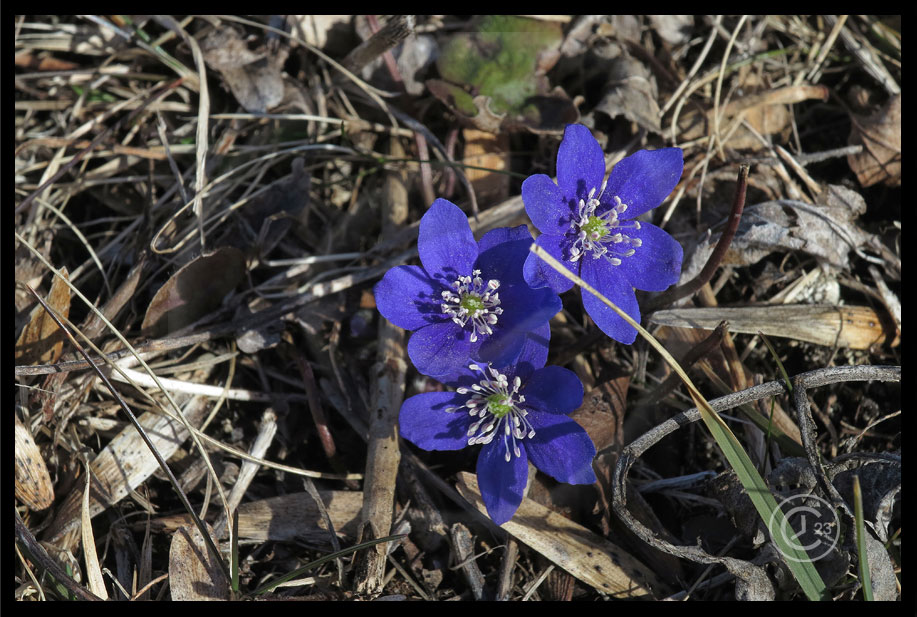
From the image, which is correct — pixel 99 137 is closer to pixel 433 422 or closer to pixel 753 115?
pixel 433 422

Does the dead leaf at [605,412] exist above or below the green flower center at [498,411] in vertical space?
below

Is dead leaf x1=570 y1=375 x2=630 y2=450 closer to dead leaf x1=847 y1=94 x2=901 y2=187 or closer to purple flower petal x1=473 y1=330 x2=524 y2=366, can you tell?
purple flower petal x1=473 y1=330 x2=524 y2=366

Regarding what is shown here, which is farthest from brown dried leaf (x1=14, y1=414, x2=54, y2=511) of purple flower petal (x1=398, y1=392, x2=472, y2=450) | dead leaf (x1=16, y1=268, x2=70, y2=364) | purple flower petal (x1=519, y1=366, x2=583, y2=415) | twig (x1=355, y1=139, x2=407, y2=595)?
purple flower petal (x1=519, y1=366, x2=583, y2=415)

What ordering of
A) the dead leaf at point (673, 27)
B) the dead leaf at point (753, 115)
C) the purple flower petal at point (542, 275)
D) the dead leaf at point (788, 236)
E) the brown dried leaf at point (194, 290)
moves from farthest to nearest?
the dead leaf at point (673, 27)
the dead leaf at point (753, 115)
the dead leaf at point (788, 236)
the brown dried leaf at point (194, 290)
the purple flower petal at point (542, 275)

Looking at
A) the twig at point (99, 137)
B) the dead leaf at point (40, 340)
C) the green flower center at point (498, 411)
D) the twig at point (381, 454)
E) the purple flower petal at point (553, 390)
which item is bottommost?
the twig at point (381, 454)

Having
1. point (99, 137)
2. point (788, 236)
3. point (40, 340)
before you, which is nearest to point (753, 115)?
point (788, 236)

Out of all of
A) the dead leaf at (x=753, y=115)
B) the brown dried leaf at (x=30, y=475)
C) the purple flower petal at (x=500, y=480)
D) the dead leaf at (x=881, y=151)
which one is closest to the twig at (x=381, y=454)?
the purple flower petal at (x=500, y=480)

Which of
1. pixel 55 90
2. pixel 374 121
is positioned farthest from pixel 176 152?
pixel 374 121

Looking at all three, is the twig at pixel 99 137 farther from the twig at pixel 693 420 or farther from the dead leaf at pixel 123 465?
the twig at pixel 693 420
